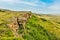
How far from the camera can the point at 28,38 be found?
288 feet

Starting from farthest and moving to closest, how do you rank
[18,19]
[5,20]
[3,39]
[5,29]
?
[18,19]
[5,20]
[5,29]
[3,39]

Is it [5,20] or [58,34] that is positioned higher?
[5,20]

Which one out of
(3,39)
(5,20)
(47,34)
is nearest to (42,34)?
(47,34)

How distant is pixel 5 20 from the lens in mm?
85562

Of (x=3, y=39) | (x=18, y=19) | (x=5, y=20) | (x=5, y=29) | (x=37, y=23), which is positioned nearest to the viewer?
(x=3, y=39)

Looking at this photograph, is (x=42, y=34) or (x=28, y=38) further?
(x=42, y=34)

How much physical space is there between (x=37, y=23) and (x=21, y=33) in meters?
13.9

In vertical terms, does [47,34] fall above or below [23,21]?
below

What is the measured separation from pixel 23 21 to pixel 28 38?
34.4ft

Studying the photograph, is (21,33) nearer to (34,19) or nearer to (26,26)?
(26,26)

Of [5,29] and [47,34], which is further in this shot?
[47,34]

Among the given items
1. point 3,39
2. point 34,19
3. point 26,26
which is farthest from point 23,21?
point 3,39

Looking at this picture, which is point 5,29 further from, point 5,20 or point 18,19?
point 18,19

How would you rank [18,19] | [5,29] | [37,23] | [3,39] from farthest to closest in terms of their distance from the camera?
[37,23], [18,19], [5,29], [3,39]
